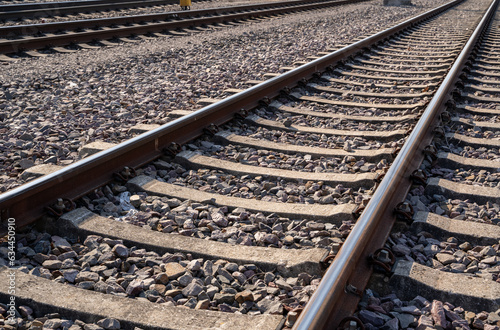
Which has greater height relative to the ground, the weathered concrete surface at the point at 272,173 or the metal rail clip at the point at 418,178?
the metal rail clip at the point at 418,178

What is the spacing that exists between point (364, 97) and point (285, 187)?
10.00 ft

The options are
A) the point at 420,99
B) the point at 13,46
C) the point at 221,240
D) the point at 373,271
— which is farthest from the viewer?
the point at 13,46

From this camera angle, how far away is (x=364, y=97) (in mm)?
6473

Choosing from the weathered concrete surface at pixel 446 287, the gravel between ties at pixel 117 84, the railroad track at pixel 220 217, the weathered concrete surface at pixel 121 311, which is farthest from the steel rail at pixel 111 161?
the weathered concrete surface at pixel 446 287

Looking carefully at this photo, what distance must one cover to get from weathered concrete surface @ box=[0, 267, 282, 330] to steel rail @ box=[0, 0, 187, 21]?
10.9 m

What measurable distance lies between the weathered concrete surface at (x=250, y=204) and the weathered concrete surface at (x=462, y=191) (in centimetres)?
70

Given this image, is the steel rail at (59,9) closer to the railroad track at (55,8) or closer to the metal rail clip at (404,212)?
the railroad track at (55,8)

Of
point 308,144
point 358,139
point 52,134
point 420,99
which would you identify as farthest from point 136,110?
point 420,99

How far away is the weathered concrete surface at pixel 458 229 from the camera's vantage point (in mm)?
2992

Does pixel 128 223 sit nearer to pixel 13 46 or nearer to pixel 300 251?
pixel 300 251

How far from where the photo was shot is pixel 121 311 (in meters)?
2.34

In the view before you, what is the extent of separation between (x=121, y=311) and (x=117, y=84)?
507 cm

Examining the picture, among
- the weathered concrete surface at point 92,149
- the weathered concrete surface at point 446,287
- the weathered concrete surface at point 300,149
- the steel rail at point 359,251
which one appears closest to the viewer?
the steel rail at point 359,251

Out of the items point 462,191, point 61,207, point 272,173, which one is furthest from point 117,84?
point 462,191
